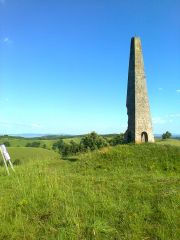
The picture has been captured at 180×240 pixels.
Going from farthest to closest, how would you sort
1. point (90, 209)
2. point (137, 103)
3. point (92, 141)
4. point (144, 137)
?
1. point (92, 141)
2. point (144, 137)
3. point (137, 103)
4. point (90, 209)

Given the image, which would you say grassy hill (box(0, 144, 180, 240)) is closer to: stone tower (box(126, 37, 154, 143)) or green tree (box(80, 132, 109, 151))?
stone tower (box(126, 37, 154, 143))

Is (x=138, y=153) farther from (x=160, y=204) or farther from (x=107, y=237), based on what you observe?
(x=107, y=237)

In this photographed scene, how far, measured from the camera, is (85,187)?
Result: 328 inches

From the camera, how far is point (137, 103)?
64.0ft

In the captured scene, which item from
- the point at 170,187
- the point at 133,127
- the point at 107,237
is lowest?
the point at 107,237

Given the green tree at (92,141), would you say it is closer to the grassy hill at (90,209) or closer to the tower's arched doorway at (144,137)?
the tower's arched doorway at (144,137)

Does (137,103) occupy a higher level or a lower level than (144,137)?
higher

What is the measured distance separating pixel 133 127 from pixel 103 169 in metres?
6.75

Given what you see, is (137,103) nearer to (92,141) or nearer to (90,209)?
(90,209)

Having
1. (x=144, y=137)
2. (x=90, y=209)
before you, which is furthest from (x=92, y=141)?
(x=90, y=209)

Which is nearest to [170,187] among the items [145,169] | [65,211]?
[65,211]

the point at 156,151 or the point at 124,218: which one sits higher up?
the point at 156,151

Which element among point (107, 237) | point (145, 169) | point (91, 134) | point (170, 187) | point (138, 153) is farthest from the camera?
point (91, 134)

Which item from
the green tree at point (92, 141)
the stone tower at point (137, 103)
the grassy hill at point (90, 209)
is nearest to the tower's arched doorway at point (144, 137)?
the stone tower at point (137, 103)
